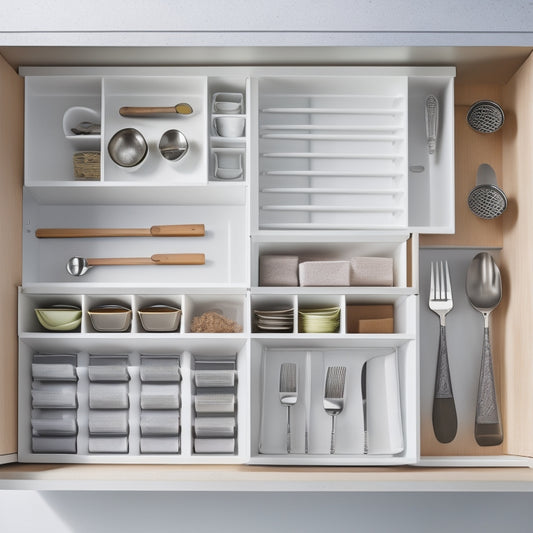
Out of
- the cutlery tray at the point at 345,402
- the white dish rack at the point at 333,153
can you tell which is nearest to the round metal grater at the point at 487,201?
the white dish rack at the point at 333,153

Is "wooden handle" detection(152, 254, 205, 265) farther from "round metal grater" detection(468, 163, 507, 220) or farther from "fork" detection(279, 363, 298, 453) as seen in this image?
"round metal grater" detection(468, 163, 507, 220)

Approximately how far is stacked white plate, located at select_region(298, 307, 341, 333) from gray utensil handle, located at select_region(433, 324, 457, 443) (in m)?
0.30

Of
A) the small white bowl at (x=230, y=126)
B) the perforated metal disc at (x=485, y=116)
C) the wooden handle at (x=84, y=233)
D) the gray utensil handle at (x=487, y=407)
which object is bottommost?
the gray utensil handle at (x=487, y=407)

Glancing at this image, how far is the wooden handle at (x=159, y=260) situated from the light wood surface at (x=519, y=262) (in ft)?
2.78

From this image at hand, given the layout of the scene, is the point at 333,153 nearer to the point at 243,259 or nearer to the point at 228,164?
the point at 228,164

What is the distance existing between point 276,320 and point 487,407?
0.61 m

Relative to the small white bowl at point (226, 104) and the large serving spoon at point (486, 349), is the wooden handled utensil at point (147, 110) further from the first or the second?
the large serving spoon at point (486, 349)

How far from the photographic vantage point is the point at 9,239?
192 centimetres

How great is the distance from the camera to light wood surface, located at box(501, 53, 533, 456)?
1896 mm

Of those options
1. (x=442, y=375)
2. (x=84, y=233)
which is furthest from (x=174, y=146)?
(x=442, y=375)

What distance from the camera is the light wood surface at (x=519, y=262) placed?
190 centimetres

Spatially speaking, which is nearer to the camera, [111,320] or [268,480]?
[268,480]

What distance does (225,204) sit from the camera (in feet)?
6.97

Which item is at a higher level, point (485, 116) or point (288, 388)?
point (485, 116)
